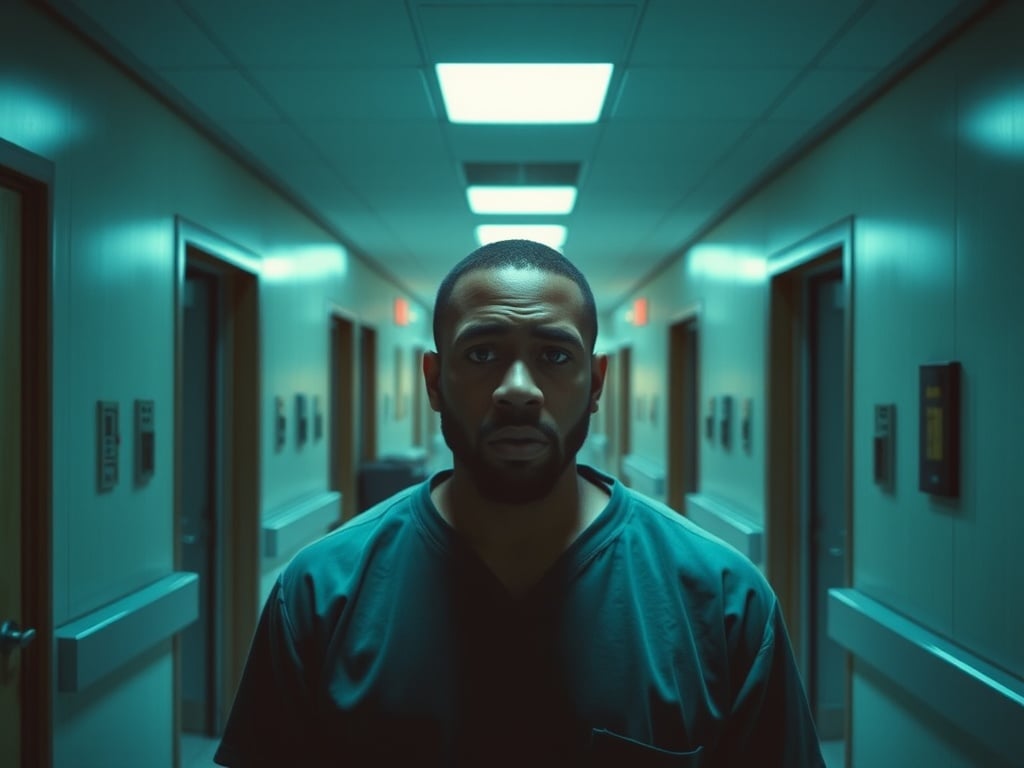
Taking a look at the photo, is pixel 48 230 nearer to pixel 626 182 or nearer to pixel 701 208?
pixel 626 182

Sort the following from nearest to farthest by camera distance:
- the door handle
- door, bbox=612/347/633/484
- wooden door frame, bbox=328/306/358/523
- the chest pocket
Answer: the chest pocket, the door handle, wooden door frame, bbox=328/306/358/523, door, bbox=612/347/633/484

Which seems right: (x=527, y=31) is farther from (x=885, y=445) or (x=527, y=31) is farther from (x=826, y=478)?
(x=826, y=478)

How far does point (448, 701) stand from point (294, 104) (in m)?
2.70

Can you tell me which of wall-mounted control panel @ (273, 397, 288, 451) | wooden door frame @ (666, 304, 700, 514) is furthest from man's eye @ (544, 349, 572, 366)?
wooden door frame @ (666, 304, 700, 514)

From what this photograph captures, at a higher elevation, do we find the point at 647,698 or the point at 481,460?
the point at 481,460

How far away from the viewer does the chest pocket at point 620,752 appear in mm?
1128

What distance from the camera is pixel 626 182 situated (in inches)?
178

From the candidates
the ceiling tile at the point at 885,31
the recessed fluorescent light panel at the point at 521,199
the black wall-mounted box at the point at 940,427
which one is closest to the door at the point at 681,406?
the recessed fluorescent light panel at the point at 521,199

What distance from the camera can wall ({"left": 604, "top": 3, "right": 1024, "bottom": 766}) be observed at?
7.25 ft

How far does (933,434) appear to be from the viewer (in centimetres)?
257

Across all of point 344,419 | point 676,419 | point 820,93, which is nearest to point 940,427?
point 820,93

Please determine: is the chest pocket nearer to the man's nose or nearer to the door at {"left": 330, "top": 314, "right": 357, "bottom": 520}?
the man's nose

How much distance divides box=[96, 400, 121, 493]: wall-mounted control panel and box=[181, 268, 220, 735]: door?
142cm

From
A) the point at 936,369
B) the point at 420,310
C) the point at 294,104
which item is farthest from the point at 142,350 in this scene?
the point at 420,310
